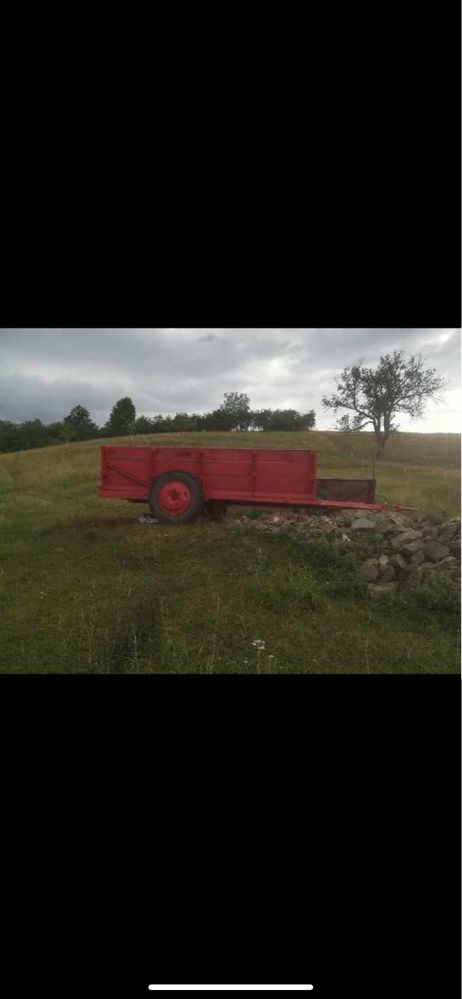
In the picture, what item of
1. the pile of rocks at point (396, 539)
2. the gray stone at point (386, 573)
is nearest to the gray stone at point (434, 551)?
the pile of rocks at point (396, 539)

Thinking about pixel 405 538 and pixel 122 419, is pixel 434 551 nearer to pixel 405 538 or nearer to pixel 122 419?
pixel 405 538

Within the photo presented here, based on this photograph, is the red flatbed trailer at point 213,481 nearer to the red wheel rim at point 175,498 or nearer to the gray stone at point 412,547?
the red wheel rim at point 175,498

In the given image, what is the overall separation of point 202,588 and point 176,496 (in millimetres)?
997

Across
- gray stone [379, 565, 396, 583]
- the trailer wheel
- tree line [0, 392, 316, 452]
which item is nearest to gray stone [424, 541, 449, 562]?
gray stone [379, 565, 396, 583]

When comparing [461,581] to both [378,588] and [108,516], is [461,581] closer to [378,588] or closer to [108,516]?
[378,588]

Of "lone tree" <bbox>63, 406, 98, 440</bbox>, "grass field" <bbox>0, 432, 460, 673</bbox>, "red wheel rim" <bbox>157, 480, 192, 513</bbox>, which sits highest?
"lone tree" <bbox>63, 406, 98, 440</bbox>

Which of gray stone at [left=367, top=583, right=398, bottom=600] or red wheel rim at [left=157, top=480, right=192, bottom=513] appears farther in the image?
red wheel rim at [left=157, top=480, right=192, bottom=513]

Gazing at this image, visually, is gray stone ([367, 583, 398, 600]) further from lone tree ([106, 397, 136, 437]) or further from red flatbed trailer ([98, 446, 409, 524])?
lone tree ([106, 397, 136, 437])

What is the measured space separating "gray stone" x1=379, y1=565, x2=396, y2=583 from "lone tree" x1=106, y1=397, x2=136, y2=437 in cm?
171

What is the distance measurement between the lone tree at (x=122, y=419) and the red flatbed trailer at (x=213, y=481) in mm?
423

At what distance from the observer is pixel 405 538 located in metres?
2.21

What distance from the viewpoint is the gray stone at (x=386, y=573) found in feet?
6.70

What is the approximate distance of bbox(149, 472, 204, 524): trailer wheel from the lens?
2670mm

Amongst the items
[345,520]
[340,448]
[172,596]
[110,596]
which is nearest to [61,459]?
[110,596]
